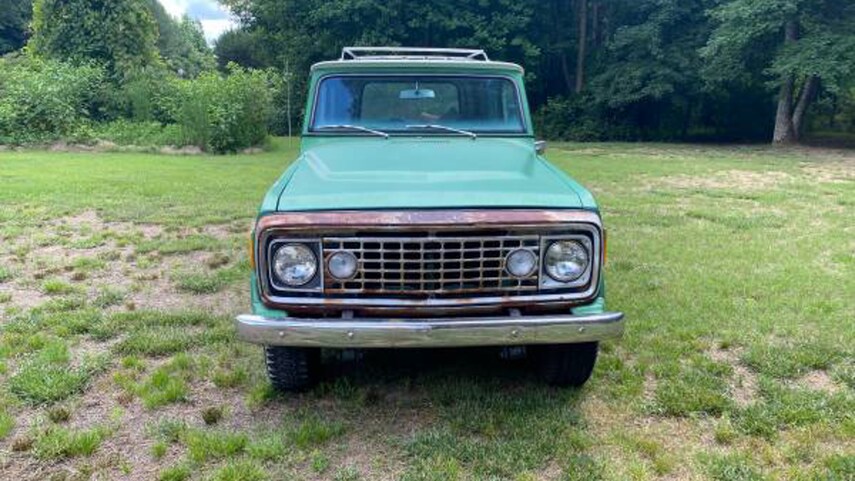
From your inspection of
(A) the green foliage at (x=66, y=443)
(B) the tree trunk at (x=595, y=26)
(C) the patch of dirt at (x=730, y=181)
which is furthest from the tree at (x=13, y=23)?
(A) the green foliage at (x=66, y=443)

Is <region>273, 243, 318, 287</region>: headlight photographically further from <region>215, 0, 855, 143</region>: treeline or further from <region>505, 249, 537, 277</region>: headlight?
<region>215, 0, 855, 143</region>: treeline

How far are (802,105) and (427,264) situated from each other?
26.4m

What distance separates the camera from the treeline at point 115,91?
18.6 meters

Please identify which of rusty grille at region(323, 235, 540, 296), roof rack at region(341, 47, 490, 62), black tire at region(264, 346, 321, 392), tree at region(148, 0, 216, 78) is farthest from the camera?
tree at region(148, 0, 216, 78)

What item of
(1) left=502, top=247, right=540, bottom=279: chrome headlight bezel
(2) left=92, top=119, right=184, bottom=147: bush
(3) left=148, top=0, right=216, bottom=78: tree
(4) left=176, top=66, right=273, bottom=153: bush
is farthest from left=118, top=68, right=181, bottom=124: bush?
(3) left=148, top=0, right=216, bottom=78: tree

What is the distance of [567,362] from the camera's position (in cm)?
354

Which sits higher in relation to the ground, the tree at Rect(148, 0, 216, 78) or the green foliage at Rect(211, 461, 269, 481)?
the tree at Rect(148, 0, 216, 78)

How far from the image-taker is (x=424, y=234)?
3.03 meters

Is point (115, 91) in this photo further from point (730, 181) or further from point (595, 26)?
point (595, 26)

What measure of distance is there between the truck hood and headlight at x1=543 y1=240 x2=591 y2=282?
0.20 meters

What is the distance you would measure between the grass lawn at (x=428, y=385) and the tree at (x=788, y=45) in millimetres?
16536

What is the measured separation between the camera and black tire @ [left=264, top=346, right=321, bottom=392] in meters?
3.43

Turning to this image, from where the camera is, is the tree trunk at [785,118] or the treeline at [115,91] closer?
the treeline at [115,91]

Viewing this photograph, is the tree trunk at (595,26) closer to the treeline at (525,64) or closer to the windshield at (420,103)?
the treeline at (525,64)
